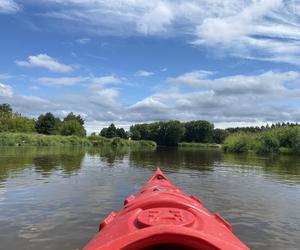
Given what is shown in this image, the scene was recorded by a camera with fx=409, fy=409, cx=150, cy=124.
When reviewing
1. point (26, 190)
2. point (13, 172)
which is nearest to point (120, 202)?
point (26, 190)

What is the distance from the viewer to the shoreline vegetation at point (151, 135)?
217 feet

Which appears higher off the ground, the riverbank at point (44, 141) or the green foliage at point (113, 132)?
the green foliage at point (113, 132)

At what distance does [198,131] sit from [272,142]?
233 feet

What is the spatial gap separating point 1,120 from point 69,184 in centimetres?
8056

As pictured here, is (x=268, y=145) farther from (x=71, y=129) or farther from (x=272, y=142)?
(x=71, y=129)

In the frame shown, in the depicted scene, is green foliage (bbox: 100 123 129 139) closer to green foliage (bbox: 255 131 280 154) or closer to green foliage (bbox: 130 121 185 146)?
green foliage (bbox: 130 121 185 146)

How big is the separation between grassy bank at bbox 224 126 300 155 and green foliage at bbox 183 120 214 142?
61.9m

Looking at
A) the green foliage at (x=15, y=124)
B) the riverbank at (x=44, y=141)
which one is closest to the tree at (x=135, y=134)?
the riverbank at (x=44, y=141)

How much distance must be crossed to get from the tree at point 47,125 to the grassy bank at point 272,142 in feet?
166

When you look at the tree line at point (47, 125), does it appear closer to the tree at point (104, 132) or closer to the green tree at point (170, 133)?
the tree at point (104, 132)

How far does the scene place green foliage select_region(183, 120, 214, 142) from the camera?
445 feet

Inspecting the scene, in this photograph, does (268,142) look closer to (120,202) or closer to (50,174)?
(50,174)

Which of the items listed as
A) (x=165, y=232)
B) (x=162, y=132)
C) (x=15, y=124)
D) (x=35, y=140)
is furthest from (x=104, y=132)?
(x=165, y=232)

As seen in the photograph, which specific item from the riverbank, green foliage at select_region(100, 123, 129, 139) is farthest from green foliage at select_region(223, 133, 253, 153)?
green foliage at select_region(100, 123, 129, 139)
